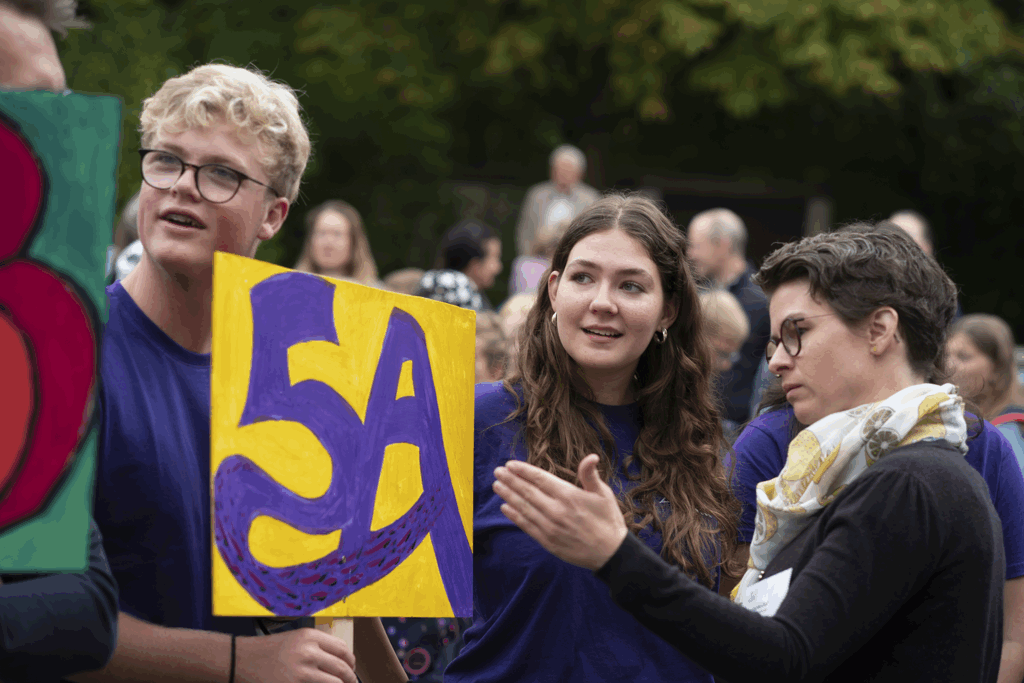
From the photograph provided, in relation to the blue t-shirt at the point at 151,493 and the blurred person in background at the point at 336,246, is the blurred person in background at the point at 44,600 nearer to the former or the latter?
the blue t-shirt at the point at 151,493

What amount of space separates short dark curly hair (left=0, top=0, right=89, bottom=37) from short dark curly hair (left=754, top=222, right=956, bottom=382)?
4.83 ft

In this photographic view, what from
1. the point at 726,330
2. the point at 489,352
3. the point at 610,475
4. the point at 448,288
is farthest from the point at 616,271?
the point at 448,288

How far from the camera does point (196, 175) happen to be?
205cm

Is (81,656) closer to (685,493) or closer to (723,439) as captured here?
(685,493)

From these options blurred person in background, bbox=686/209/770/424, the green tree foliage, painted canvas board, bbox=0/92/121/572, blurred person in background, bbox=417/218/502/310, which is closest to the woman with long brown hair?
painted canvas board, bbox=0/92/121/572

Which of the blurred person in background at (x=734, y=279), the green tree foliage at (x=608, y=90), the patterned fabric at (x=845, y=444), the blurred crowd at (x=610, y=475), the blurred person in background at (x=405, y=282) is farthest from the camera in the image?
the green tree foliage at (x=608, y=90)

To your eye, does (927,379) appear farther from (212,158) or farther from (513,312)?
(513,312)

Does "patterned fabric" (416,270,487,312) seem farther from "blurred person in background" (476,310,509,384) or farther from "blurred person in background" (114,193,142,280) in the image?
"blurred person in background" (114,193,142,280)

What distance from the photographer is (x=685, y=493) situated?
2500mm

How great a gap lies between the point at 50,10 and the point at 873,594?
1657mm

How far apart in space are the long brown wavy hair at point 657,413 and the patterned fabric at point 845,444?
33 cm

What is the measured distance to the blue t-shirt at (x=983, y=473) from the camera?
8.82ft

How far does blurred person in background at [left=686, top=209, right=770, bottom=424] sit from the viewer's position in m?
5.22

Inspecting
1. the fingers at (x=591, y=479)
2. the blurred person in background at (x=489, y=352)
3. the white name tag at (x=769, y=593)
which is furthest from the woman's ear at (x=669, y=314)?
the blurred person in background at (x=489, y=352)
